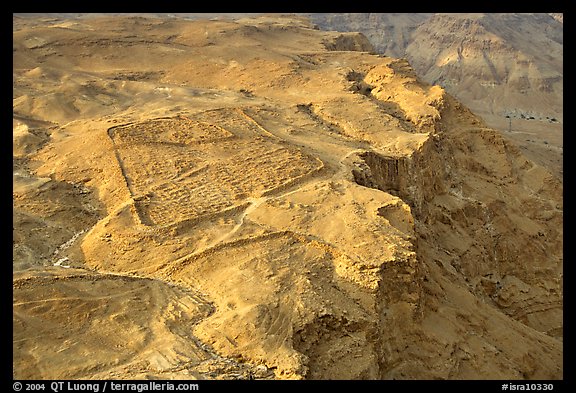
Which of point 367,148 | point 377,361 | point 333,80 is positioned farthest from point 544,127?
point 377,361

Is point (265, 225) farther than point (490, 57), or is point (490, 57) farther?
point (490, 57)

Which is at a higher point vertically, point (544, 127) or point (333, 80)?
point (333, 80)

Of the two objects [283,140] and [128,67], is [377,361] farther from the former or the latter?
[128,67]

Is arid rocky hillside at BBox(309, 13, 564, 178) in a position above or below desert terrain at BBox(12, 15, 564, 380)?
below

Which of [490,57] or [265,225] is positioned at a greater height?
[265,225]

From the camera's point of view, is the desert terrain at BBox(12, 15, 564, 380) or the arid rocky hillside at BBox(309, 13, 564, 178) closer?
the desert terrain at BBox(12, 15, 564, 380)

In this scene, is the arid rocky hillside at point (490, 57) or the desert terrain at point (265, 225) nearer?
the desert terrain at point (265, 225)

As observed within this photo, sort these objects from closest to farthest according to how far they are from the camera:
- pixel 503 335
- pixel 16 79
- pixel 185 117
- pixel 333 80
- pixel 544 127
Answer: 1. pixel 503 335
2. pixel 185 117
3. pixel 16 79
4. pixel 333 80
5. pixel 544 127

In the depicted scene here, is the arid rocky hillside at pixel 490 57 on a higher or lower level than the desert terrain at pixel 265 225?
lower
